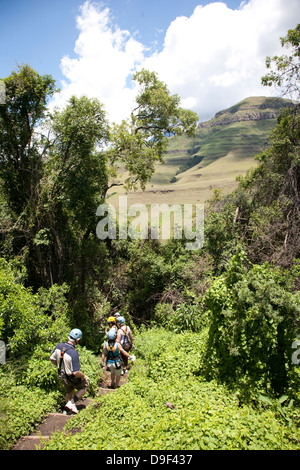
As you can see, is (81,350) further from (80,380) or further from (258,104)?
(258,104)

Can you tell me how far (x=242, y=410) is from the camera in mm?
4918

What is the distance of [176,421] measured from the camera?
4582 mm

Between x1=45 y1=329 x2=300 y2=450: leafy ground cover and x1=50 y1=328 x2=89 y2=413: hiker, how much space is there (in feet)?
2.18

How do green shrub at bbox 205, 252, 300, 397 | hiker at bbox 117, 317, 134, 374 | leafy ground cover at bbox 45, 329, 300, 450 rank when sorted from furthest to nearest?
1. hiker at bbox 117, 317, 134, 374
2. green shrub at bbox 205, 252, 300, 397
3. leafy ground cover at bbox 45, 329, 300, 450

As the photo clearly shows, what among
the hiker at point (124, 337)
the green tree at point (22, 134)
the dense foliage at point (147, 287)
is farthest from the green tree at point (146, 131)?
the hiker at point (124, 337)

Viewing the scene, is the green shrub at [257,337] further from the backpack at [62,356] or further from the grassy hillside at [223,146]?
the grassy hillside at [223,146]

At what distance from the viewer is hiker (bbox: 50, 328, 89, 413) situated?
584cm

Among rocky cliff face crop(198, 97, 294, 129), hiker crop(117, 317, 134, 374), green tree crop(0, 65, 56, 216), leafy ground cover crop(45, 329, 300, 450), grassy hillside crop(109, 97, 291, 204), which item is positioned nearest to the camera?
leafy ground cover crop(45, 329, 300, 450)

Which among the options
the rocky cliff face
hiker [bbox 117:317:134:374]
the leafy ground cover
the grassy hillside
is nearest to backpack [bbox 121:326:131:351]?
hiker [bbox 117:317:134:374]

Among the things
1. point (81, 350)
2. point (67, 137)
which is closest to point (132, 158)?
point (67, 137)

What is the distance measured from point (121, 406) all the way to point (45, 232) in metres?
8.61

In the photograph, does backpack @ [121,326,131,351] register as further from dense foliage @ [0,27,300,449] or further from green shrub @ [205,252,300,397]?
green shrub @ [205,252,300,397]

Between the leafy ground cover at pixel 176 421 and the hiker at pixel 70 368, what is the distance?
665 millimetres

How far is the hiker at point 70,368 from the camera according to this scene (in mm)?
5836
